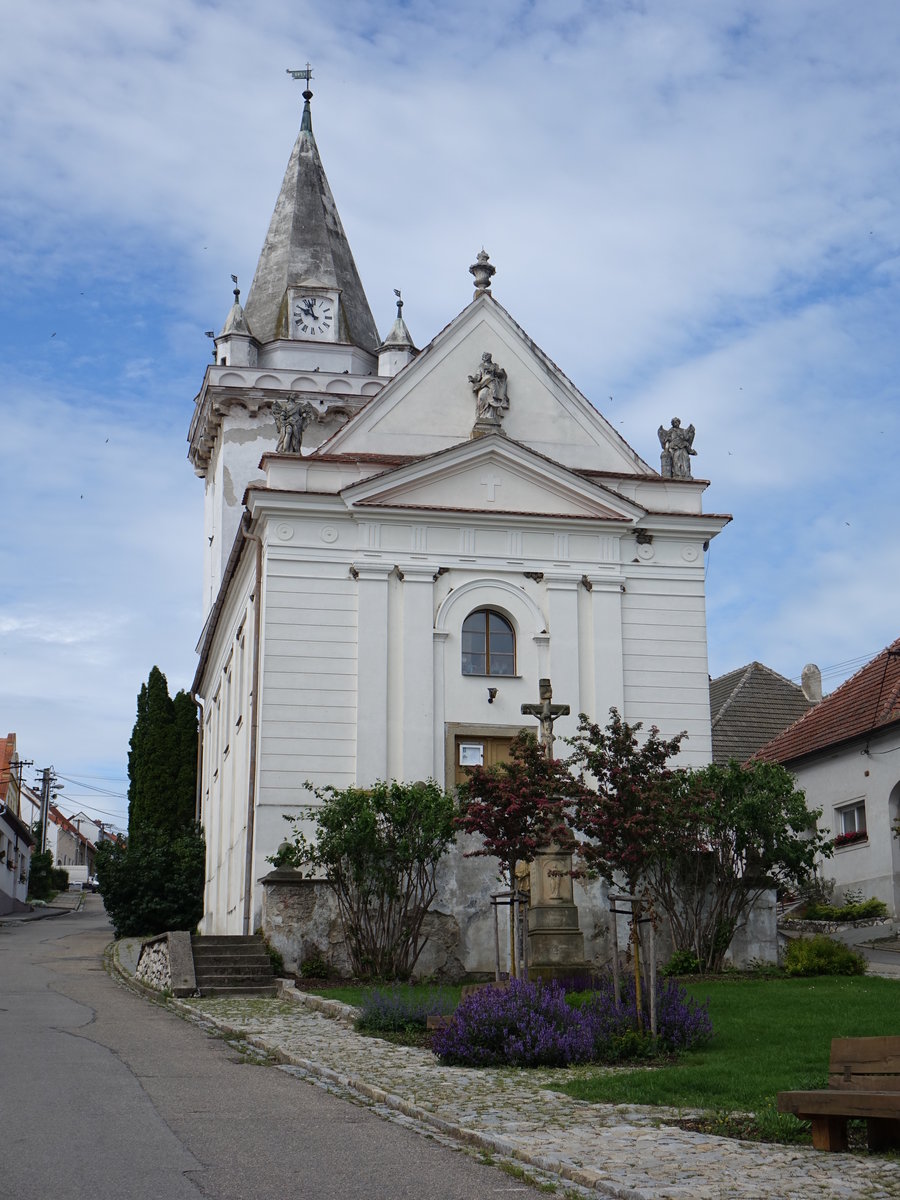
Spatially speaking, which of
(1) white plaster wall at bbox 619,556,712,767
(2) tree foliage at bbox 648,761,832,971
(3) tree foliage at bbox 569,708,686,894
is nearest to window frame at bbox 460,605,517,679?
(1) white plaster wall at bbox 619,556,712,767

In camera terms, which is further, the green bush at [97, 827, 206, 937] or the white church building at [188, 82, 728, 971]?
the green bush at [97, 827, 206, 937]

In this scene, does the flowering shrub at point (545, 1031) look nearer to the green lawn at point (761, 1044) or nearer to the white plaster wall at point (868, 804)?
the green lawn at point (761, 1044)

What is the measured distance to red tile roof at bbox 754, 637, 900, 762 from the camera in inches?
1209

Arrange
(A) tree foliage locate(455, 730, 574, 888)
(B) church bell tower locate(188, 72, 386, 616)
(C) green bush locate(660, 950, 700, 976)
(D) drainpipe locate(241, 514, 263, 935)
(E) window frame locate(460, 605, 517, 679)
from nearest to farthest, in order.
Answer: (A) tree foliage locate(455, 730, 574, 888) → (C) green bush locate(660, 950, 700, 976) → (D) drainpipe locate(241, 514, 263, 935) → (E) window frame locate(460, 605, 517, 679) → (B) church bell tower locate(188, 72, 386, 616)

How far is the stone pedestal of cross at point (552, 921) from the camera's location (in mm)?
17531

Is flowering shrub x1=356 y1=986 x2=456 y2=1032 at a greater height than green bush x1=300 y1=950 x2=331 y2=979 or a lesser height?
lesser

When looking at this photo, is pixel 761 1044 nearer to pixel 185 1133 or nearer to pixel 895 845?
pixel 185 1133

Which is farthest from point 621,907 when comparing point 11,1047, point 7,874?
point 7,874

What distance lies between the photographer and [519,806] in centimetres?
1717

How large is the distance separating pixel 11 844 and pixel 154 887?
23791 millimetres

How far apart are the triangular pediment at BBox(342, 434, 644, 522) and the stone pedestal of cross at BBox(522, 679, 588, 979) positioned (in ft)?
32.4

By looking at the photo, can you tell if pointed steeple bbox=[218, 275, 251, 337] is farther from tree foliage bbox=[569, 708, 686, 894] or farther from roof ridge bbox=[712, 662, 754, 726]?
tree foliage bbox=[569, 708, 686, 894]

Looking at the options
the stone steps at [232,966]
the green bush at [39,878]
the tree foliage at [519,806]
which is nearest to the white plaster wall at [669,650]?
the stone steps at [232,966]

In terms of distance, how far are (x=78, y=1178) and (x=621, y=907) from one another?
15.8m
